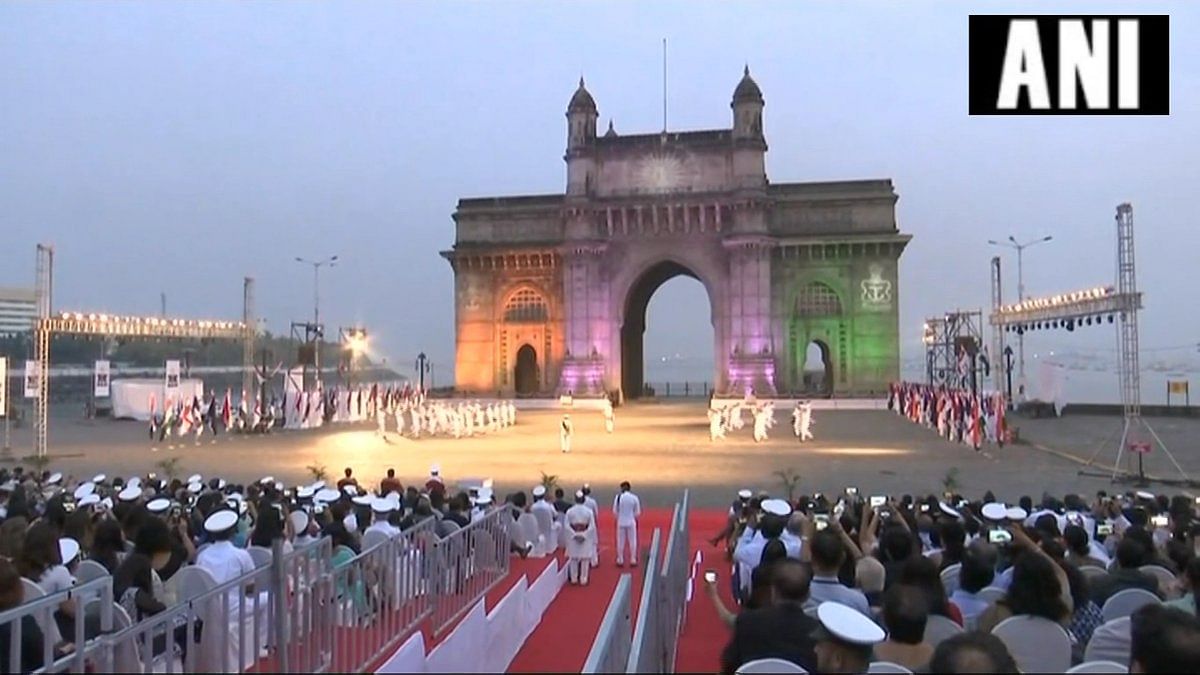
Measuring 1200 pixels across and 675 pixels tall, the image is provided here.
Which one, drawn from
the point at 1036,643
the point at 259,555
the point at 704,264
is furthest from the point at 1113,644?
the point at 704,264

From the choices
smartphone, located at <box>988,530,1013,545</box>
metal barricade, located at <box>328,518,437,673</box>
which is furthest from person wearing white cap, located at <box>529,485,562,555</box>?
smartphone, located at <box>988,530,1013,545</box>

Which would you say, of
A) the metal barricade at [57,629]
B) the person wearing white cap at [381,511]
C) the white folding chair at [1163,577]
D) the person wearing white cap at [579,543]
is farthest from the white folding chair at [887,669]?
the person wearing white cap at [579,543]

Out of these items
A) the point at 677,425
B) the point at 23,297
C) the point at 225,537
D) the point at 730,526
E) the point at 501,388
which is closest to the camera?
the point at 225,537

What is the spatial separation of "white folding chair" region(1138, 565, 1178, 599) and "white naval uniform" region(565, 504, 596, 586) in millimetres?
5995

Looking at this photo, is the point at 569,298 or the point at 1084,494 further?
the point at 569,298

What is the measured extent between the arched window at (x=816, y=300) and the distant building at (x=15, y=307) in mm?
39077

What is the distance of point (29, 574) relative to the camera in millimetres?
6375

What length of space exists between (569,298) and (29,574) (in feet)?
163

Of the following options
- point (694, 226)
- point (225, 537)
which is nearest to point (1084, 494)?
point (225, 537)

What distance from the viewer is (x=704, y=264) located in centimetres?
5528

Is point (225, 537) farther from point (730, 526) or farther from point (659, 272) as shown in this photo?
point (659, 272)

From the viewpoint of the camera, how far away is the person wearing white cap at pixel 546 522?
12.9 m

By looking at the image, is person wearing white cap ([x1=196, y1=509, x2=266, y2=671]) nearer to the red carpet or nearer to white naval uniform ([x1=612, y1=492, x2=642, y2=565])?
the red carpet

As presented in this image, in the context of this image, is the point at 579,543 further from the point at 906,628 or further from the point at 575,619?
the point at 906,628
